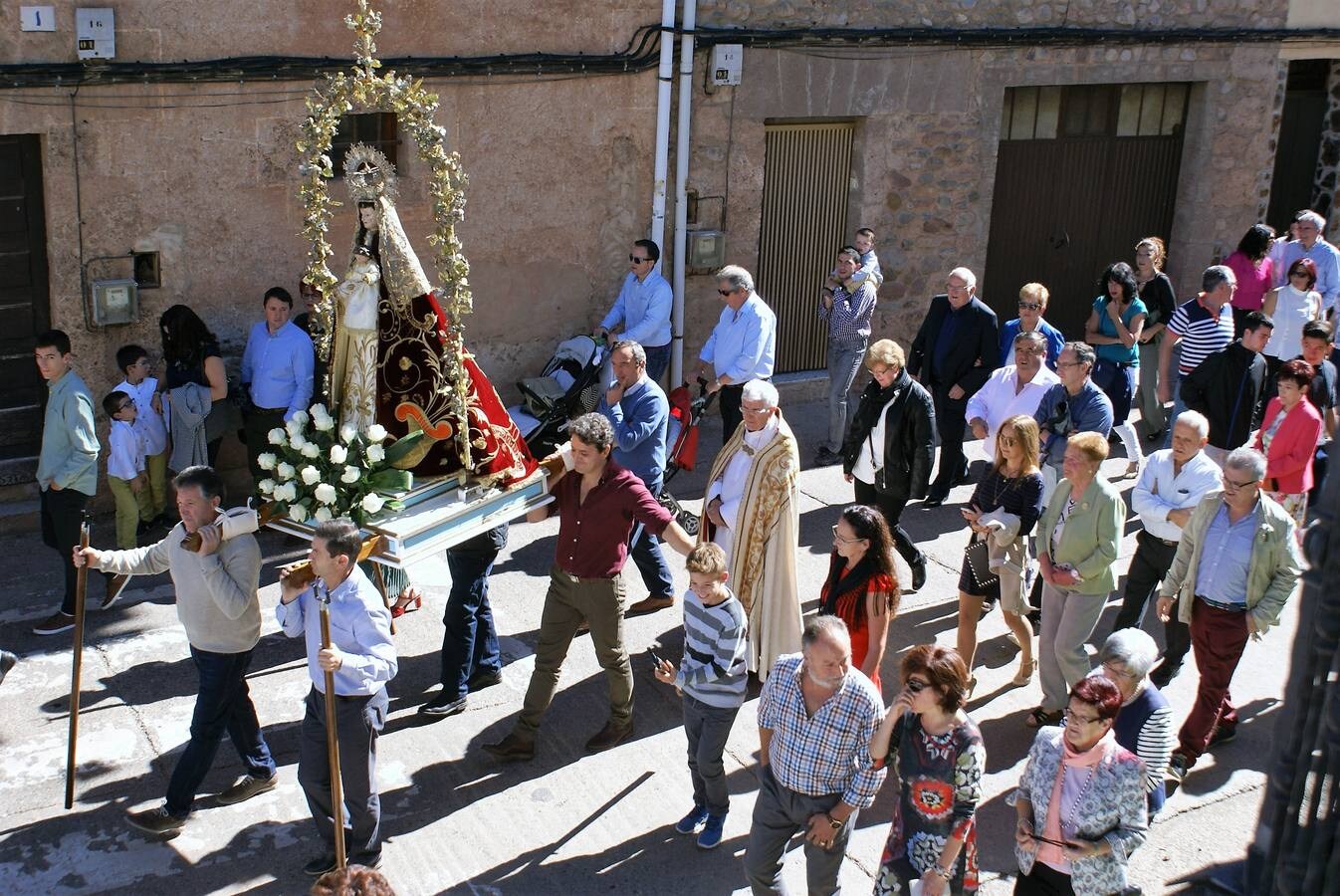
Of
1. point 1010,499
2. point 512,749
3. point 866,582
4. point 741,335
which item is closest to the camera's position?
point 866,582

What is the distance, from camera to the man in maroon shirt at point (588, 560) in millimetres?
6820

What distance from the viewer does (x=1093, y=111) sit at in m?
14.2

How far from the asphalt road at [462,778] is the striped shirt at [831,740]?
1027mm

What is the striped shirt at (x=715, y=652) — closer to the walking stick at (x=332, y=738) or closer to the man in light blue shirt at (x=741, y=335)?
the walking stick at (x=332, y=738)

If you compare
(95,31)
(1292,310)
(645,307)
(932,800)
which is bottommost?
(932,800)

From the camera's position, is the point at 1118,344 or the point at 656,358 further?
the point at 656,358

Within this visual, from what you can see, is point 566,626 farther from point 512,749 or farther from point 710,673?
point 710,673

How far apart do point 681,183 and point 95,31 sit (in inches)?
181

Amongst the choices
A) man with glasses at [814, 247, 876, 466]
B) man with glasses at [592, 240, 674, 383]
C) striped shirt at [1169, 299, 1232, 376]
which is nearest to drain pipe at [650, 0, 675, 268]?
man with glasses at [592, 240, 674, 383]

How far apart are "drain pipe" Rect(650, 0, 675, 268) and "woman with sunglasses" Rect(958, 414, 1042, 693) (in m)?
4.73

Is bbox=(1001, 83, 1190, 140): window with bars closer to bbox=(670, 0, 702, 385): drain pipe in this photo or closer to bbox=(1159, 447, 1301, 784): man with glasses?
bbox=(670, 0, 702, 385): drain pipe

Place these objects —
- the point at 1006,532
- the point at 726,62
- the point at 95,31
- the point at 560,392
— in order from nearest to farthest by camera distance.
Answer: the point at 1006,532, the point at 95,31, the point at 560,392, the point at 726,62

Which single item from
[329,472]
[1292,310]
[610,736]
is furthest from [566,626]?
[1292,310]

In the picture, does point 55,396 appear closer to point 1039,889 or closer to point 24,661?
point 24,661
